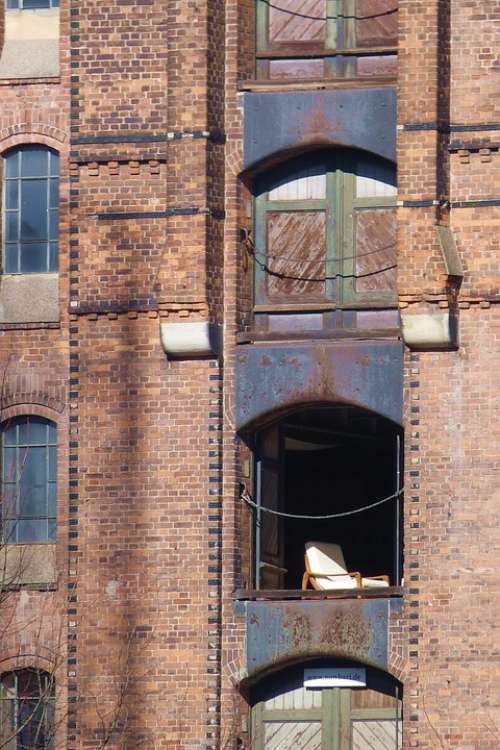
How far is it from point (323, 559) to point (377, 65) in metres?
6.83

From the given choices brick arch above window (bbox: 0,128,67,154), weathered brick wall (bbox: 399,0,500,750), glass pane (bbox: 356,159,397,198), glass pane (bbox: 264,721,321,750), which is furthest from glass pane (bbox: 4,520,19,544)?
glass pane (bbox: 356,159,397,198)

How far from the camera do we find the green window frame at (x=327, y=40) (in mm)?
37906

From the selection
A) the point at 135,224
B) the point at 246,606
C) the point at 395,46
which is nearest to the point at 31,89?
the point at 135,224

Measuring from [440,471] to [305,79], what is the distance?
5720 millimetres

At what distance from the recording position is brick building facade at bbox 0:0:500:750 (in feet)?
120

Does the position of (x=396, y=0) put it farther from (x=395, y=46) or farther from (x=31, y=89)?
(x=31, y=89)

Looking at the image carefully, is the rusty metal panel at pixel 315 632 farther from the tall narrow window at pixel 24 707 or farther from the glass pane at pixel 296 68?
the glass pane at pixel 296 68

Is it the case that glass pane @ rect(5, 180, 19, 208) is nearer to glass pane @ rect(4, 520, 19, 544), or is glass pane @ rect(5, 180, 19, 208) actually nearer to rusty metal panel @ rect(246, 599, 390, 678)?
glass pane @ rect(4, 520, 19, 544)

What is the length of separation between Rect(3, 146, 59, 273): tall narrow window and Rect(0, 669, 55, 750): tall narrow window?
5.62 metres

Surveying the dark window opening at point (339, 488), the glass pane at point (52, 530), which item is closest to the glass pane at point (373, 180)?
the dark window opening at point (339, 488)

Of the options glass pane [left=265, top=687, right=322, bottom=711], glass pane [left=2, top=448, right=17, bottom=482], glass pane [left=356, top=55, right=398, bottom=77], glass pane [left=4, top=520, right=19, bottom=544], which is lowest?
glass pane [left=265, top=687, right=322, bottom=711]

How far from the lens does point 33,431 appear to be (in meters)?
38.0

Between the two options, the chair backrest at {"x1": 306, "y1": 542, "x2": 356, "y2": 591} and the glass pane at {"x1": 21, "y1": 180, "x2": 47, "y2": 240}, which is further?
the glass pane at {"x1": 21, "y1": 180, "x2": 47, "y2": 240}

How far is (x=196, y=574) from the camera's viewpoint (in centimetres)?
3709
